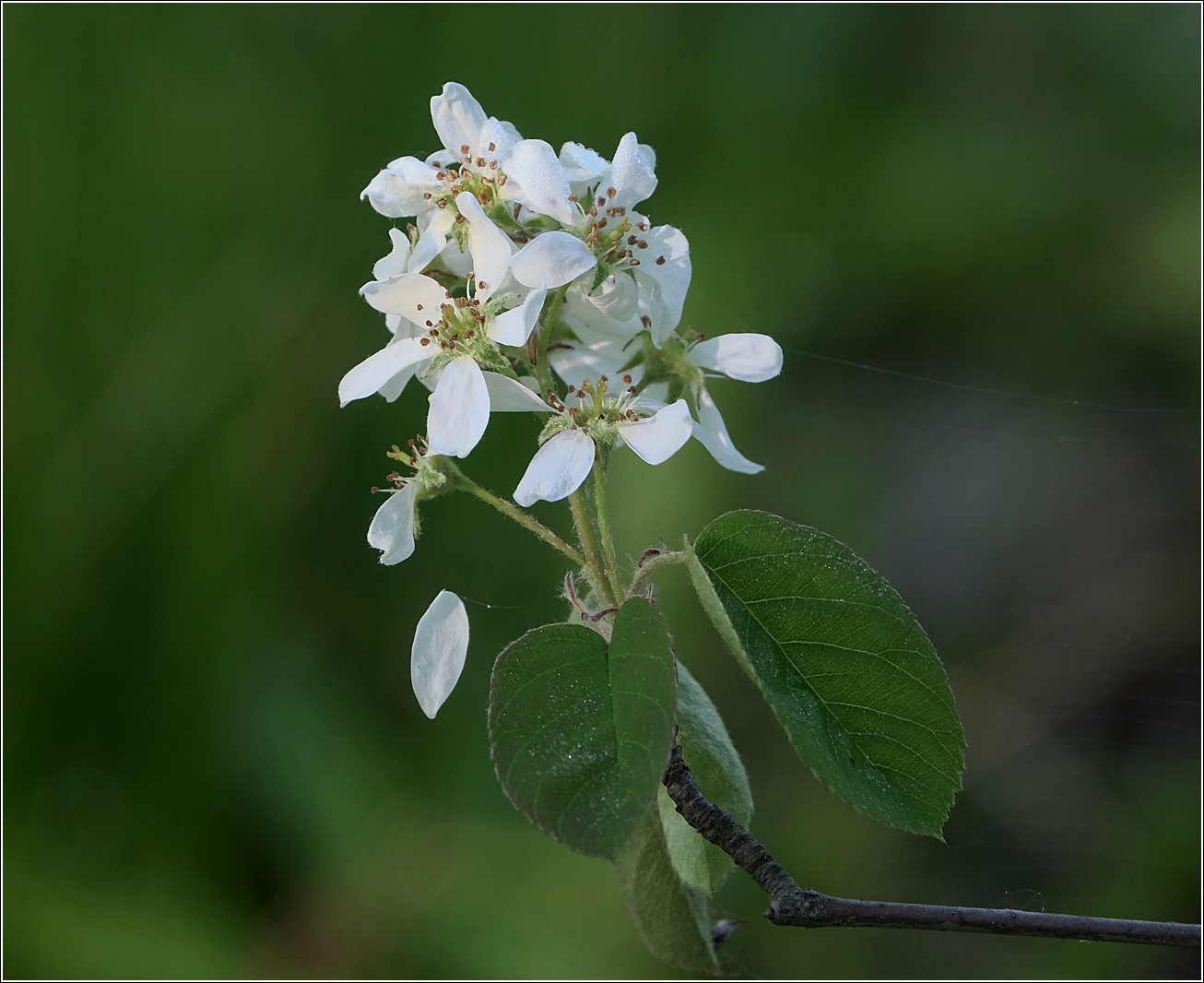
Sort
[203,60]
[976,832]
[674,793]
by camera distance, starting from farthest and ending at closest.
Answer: [203,60], [976,832], [674,793]

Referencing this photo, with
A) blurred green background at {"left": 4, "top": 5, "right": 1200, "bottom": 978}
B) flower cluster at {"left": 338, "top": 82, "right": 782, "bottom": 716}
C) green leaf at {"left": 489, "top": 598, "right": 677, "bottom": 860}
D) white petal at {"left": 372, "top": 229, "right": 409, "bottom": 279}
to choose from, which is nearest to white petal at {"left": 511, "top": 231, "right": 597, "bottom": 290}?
flower cluster at {"left": 338, "top": 82, "right": 782, "bottom": 716}

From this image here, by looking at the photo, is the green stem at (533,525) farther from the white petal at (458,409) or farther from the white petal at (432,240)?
the white petal at (432,240)

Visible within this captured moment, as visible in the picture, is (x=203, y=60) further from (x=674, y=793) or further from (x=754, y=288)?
(x=674, y=793)

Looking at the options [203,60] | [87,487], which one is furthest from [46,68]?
[87,487]

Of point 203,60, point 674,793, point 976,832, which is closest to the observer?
point 674,793

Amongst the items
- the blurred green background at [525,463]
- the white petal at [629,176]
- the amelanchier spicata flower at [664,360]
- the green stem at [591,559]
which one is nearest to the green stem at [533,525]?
the green stem at [591,559]

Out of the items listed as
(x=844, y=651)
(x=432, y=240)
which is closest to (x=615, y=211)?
(x=432, y=240)
